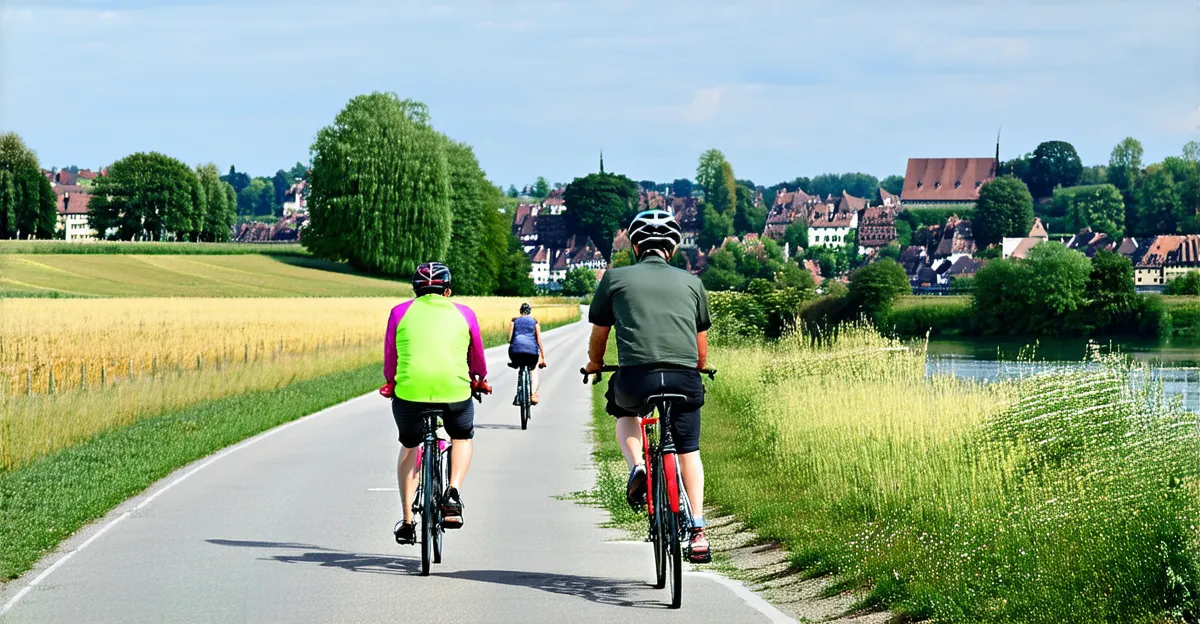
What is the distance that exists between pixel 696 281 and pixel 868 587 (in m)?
2.03

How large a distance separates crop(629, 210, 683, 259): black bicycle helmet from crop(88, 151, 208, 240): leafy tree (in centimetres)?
12783

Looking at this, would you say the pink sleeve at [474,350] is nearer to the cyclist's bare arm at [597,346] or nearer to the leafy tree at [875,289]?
the cyclist's bare arm at [597,346]

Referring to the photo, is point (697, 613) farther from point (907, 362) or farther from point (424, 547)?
point (907, 362)

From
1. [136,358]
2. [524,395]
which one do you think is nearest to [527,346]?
[524,395]

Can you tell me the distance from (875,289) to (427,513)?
83617mm

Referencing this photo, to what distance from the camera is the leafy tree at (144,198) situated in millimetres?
131375

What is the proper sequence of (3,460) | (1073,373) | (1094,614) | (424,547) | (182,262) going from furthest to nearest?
(182,262)
(3,460)
(1073,373)
(424,547)
(1094,614)

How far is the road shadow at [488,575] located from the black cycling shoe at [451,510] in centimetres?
32

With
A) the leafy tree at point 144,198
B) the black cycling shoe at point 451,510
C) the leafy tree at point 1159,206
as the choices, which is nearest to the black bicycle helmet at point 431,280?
the black cycling shoe at point 451,510

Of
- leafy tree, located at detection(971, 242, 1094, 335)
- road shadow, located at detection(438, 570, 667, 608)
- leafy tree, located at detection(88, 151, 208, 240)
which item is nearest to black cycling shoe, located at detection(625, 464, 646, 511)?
road shadow, located at detection(438, 570, 667, 608)

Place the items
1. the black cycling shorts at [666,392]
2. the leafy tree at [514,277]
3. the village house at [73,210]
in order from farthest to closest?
the village house at [73,210] < the leafy tree at [514,277] < the black cycling shorts at [666,392]

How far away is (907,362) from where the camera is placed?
22531 millimetres

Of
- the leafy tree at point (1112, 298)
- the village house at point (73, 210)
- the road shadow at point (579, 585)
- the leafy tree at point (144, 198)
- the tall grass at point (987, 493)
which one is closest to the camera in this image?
the tall grass at point (987, 493)

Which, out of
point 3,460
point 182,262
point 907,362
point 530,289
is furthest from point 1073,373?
point 530,289
